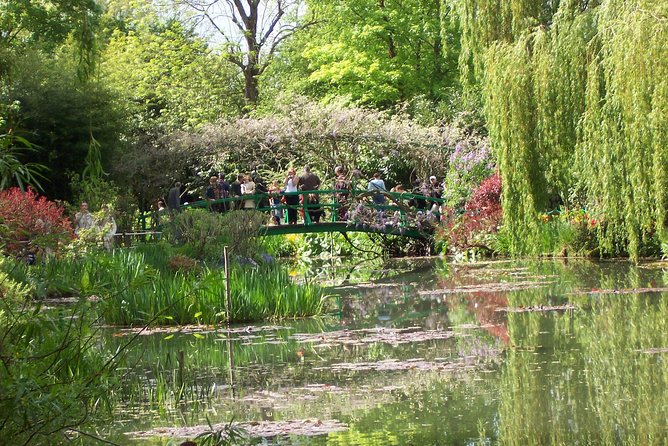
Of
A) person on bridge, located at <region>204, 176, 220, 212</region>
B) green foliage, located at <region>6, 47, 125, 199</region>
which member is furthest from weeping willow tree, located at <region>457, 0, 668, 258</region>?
green foliage, located at <region>6, 47, 125, 199</region>

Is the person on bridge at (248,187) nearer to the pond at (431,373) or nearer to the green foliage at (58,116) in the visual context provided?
the green foliage at (58,116)

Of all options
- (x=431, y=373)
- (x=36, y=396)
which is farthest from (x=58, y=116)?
(x=36, y=396)

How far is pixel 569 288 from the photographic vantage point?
48.6ft

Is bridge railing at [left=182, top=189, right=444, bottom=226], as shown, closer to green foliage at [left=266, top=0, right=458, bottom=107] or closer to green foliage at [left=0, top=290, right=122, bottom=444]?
green foliage at [left=266, top=0, right=458, bottom=107]

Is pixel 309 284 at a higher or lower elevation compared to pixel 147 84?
lower

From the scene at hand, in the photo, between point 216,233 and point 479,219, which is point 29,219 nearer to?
point 216,233

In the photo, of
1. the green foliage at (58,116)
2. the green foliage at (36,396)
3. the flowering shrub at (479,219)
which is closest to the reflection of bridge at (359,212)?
the flowering shrub at (479,219)

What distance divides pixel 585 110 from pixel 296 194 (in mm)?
10373

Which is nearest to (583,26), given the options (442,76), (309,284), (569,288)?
(569,288)

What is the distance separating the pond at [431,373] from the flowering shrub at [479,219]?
665cm

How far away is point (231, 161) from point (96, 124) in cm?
489

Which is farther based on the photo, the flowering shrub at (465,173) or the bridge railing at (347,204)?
the flowering shrub at (465,173)

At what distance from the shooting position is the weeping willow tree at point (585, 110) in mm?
10969

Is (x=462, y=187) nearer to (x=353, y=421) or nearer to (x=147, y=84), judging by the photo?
(x=147, y=84)
